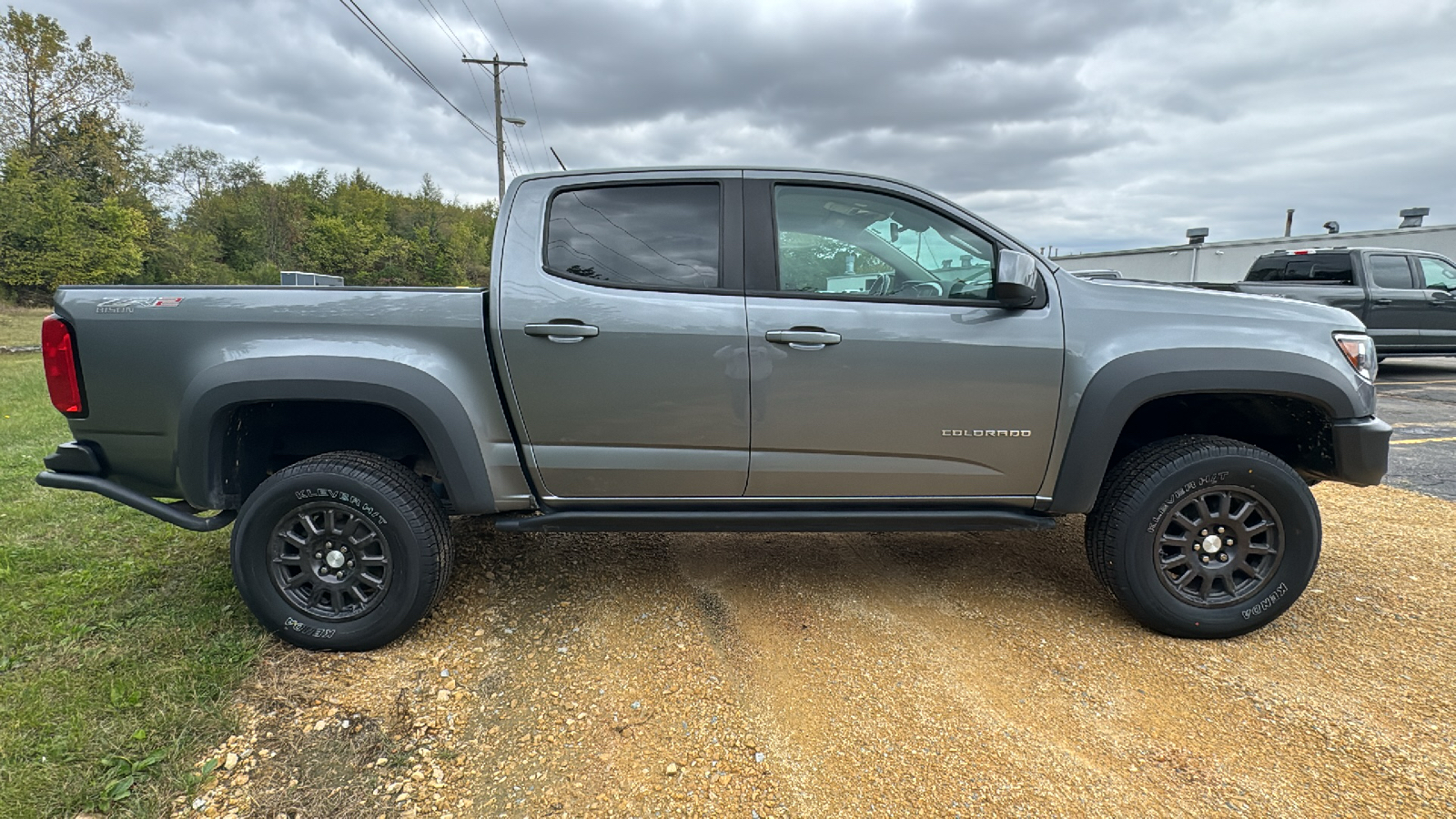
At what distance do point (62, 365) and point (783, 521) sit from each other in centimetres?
270

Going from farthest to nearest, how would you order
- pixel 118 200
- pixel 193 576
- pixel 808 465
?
pixel 118 200
pixel 193 576
pixel 808 465

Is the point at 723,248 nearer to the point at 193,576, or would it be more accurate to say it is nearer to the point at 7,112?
the point at 193,576

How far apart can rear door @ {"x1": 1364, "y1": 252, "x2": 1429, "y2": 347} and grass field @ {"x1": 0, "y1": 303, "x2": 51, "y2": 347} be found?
22.4 metres

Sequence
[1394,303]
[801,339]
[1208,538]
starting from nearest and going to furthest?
[801,339] → [1208,538] → [1394,303]

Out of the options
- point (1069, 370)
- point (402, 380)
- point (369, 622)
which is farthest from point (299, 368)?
point (1069, 370)

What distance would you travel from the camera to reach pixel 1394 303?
9227mm

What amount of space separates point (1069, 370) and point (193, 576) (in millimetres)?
3911

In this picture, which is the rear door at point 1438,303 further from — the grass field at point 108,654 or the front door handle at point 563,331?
the grass field at point 108,654

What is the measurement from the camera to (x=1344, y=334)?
2717mm

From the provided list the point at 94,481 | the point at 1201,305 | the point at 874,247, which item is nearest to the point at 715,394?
the point at 874,247

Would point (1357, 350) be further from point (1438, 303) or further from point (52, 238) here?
point (52, 238)

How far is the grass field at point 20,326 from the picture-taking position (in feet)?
50.3

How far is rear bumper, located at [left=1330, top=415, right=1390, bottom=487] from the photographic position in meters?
2.64

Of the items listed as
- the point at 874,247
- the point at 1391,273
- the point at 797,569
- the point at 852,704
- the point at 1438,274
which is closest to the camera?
the point at 852,704
